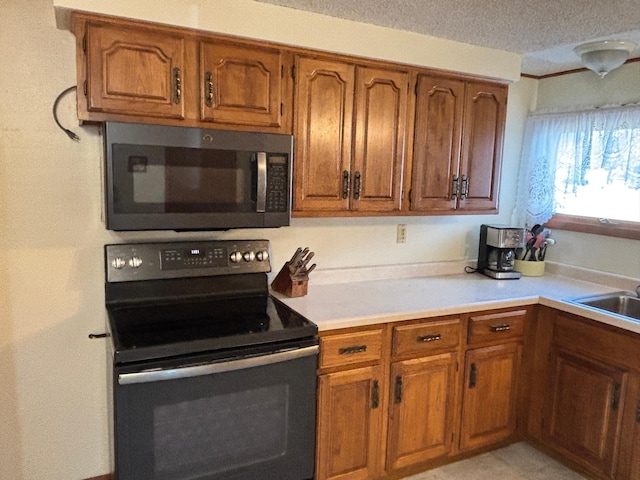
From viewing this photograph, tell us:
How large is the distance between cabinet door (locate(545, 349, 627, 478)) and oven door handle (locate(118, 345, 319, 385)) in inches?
54.2

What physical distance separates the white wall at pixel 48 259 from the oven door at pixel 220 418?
2.35 feet

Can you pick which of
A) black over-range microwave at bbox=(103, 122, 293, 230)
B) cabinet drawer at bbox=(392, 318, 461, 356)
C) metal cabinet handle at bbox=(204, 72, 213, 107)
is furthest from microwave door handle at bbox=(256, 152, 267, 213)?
cabinet drawer at bbox=(392, 318, 461, 356)

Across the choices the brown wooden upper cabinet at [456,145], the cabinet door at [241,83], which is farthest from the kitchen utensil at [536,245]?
the cabinet door at [241,83]

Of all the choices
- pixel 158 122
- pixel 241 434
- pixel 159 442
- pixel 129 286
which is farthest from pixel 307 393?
pixel 158 122

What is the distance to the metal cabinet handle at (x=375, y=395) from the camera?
2156mm

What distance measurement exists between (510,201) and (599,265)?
676 mm

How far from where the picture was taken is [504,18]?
209 centimetres

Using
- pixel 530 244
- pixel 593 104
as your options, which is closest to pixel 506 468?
pixel 530 244

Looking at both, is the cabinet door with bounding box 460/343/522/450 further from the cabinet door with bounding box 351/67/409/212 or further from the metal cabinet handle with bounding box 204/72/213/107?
the metal cabinet handle with bounding box 204/72/213/107

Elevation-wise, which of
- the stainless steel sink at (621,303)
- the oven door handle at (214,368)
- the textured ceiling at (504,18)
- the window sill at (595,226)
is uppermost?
the textured ceiling at (504,18)

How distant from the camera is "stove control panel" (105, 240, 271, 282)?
6.74 ft

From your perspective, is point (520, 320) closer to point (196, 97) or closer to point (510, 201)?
point (510, 201)

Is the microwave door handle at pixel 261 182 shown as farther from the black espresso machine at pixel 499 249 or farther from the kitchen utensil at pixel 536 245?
the kitchen utensil at pixel 536 245

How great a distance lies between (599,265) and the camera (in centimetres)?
287
